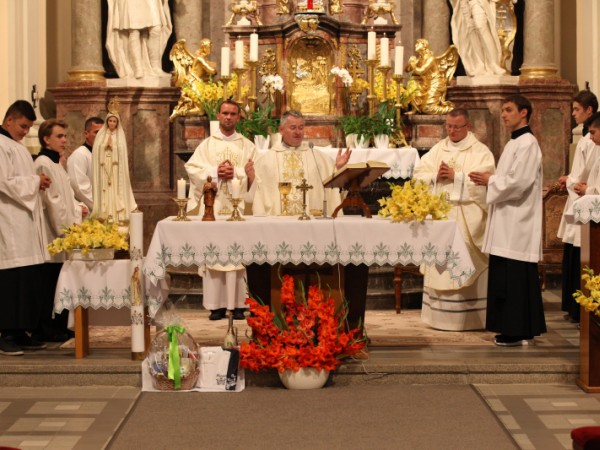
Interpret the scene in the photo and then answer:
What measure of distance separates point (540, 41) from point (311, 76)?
A: 2391mm

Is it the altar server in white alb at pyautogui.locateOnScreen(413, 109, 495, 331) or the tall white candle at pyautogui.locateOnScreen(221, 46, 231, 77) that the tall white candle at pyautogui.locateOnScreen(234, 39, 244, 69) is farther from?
the altar server in white alb at pyautogui.locateOnScreen(413, 109, 495, 331)

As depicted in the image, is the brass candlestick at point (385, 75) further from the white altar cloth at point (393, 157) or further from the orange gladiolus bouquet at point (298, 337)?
the orange gladiolus bouquet at point (298, 337)

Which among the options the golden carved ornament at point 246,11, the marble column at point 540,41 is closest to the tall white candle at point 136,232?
the golden carved ornament at point 246,11

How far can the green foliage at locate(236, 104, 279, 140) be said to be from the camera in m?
11.6

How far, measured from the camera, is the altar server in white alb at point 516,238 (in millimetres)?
8312

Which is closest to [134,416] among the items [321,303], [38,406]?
[38,406]

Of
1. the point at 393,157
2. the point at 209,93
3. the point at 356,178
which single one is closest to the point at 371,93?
the point at 393,157

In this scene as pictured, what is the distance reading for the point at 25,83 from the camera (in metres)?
13.2

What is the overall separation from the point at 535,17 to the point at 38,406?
24.0ft

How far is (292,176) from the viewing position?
895cm

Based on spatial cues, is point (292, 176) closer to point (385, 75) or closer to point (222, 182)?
point (222, 182)

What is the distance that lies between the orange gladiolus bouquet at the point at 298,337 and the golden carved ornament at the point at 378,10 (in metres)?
5.29

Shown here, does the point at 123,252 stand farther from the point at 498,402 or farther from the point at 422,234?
the point at 498,402

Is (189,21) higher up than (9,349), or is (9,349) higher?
(189,21)
